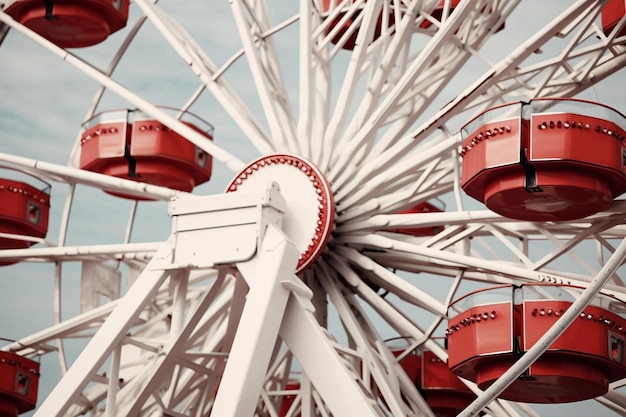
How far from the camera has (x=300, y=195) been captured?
1800 cm

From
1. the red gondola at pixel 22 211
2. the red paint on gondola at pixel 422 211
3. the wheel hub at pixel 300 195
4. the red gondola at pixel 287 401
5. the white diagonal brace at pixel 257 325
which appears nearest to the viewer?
the white diagonal brace at pixel 257 325

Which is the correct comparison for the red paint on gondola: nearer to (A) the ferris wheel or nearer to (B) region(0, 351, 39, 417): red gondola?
(A) the ferris wheel

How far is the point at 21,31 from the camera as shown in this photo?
74.3 feet

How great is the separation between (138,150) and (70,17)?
10.8ft

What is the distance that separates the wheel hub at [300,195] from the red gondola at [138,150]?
293 cm

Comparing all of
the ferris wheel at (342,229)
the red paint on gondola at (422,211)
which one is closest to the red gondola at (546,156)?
the ferris wheel at (342,229)

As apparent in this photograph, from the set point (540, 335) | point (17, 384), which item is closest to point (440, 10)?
point (540, 335)

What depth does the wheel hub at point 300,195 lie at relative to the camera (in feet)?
58.4

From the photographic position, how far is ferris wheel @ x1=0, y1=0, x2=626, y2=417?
14984 millimetres

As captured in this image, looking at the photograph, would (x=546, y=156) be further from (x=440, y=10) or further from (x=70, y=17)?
(x=70, y=17)

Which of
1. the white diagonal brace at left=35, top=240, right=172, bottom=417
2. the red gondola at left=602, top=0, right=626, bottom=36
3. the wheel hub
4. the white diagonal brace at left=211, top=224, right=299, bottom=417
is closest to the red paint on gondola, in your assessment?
the red gondola at left=602, top=0, right=626, bottom=36

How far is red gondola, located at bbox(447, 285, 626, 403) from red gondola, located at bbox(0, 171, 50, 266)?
8.78 m

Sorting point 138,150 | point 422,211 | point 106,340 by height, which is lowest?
point 106,340

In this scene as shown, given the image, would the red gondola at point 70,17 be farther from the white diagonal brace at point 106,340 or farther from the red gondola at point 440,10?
the white diagonal brace at point 106,340
